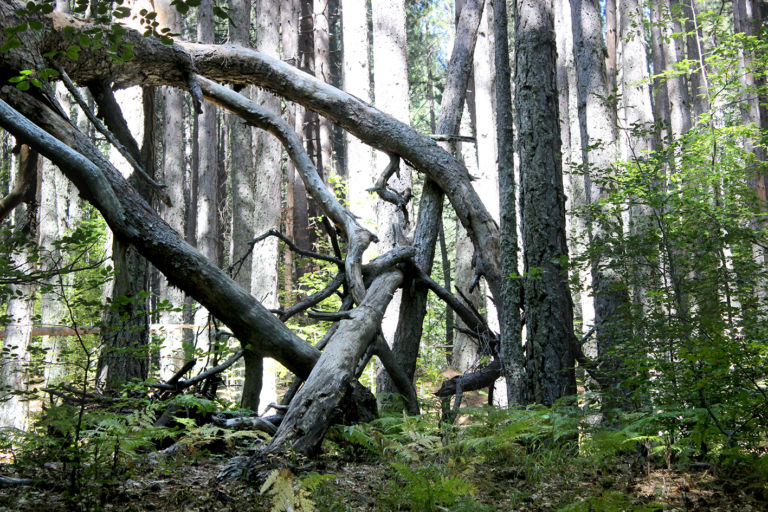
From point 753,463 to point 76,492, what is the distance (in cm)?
421

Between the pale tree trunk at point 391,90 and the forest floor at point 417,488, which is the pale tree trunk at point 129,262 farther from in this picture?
the pale tree trunk at point 391,90

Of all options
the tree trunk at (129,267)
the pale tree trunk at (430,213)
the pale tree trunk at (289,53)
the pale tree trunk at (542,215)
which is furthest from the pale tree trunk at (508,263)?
the pale tree trunk at (289,53)

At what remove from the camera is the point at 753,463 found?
3867 mm

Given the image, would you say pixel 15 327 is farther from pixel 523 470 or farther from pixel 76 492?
pixel 523 470

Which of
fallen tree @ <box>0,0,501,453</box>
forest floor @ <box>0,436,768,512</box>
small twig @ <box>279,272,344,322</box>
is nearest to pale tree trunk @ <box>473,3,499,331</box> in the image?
fallen tree @ <box>0,0,501,453</box>

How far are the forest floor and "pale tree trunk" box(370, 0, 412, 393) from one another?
4629 mm

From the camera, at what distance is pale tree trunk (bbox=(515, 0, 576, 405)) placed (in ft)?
21.4

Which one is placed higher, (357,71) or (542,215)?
(357,71)

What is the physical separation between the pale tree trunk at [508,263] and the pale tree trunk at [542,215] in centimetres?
23

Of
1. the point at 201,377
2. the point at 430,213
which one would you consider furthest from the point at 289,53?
the point at 201,377

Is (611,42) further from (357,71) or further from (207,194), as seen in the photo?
(207,194)

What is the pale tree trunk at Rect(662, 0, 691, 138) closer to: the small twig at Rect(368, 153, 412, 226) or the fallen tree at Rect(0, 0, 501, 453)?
the small twig at Rect(368, 153, 412, 226)

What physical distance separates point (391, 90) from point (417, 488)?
8291 millimetres

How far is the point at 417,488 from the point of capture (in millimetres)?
3523
